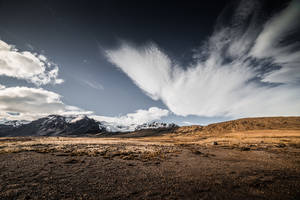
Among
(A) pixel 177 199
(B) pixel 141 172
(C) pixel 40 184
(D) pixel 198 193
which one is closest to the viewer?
(A) pixel 177 199

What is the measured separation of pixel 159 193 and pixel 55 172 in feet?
28.0

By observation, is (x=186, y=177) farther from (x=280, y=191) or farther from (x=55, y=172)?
(x=55, y=172)

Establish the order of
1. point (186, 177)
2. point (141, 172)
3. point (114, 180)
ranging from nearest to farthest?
point (114, 180) < point (186, 177) < point (141, 172)

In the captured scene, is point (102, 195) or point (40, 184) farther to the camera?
point (40, 184)

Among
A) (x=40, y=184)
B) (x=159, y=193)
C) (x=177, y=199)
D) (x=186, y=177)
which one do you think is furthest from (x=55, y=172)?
(x=186, y=177)

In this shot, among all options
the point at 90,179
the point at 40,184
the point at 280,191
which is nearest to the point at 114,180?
the point at 90,179

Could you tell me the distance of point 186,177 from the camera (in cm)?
866

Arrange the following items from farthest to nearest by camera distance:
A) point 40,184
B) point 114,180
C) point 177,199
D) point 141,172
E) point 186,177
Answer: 1. point 141,172
2. point 186,177
3. point 114,180
4. point 40,184
5. point 177,199

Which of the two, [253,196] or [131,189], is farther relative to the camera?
[131,189]

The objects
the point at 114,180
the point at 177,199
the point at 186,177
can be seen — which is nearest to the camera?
the point at 177,199

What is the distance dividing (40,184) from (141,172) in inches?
260

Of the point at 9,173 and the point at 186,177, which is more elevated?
the point at 9,173

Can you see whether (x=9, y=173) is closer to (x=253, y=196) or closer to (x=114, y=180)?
(x=114, y=180)

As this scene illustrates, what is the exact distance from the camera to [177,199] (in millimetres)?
5859
